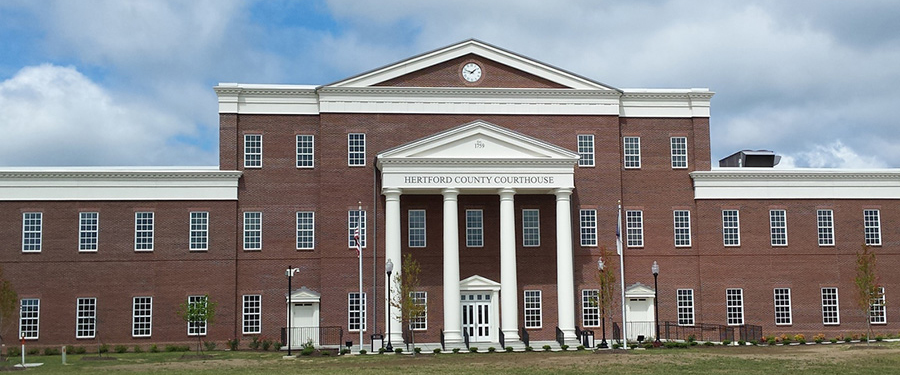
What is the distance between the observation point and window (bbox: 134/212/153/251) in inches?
1924

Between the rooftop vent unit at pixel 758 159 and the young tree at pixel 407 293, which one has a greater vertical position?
the rooftop vent unit at pixel 758 159

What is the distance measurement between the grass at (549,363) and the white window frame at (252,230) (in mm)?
7017

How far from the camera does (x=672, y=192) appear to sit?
52.3 meters

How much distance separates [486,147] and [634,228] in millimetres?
9659

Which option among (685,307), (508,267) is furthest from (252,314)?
(685,307)

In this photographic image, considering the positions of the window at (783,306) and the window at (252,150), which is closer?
the window at (252,150)

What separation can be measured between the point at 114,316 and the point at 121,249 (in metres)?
3.31

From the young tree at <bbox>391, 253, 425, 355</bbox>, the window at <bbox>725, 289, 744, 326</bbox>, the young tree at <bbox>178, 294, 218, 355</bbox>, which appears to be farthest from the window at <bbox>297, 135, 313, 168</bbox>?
the window at <bbox>725, 289, 744, 326</bbox>

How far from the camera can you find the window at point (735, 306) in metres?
51.6

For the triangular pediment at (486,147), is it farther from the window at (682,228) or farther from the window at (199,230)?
the window at (199,230)

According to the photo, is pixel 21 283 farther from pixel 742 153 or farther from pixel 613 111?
pixel 742 153

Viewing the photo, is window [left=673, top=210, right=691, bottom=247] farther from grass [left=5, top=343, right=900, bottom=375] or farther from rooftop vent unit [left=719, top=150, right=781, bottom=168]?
grass [left=5, top=343, right=900, bottom=375]

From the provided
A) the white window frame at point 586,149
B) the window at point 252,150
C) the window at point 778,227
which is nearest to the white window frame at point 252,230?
the window at point 252,150

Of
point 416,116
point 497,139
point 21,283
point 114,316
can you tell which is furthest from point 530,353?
point 21,283
